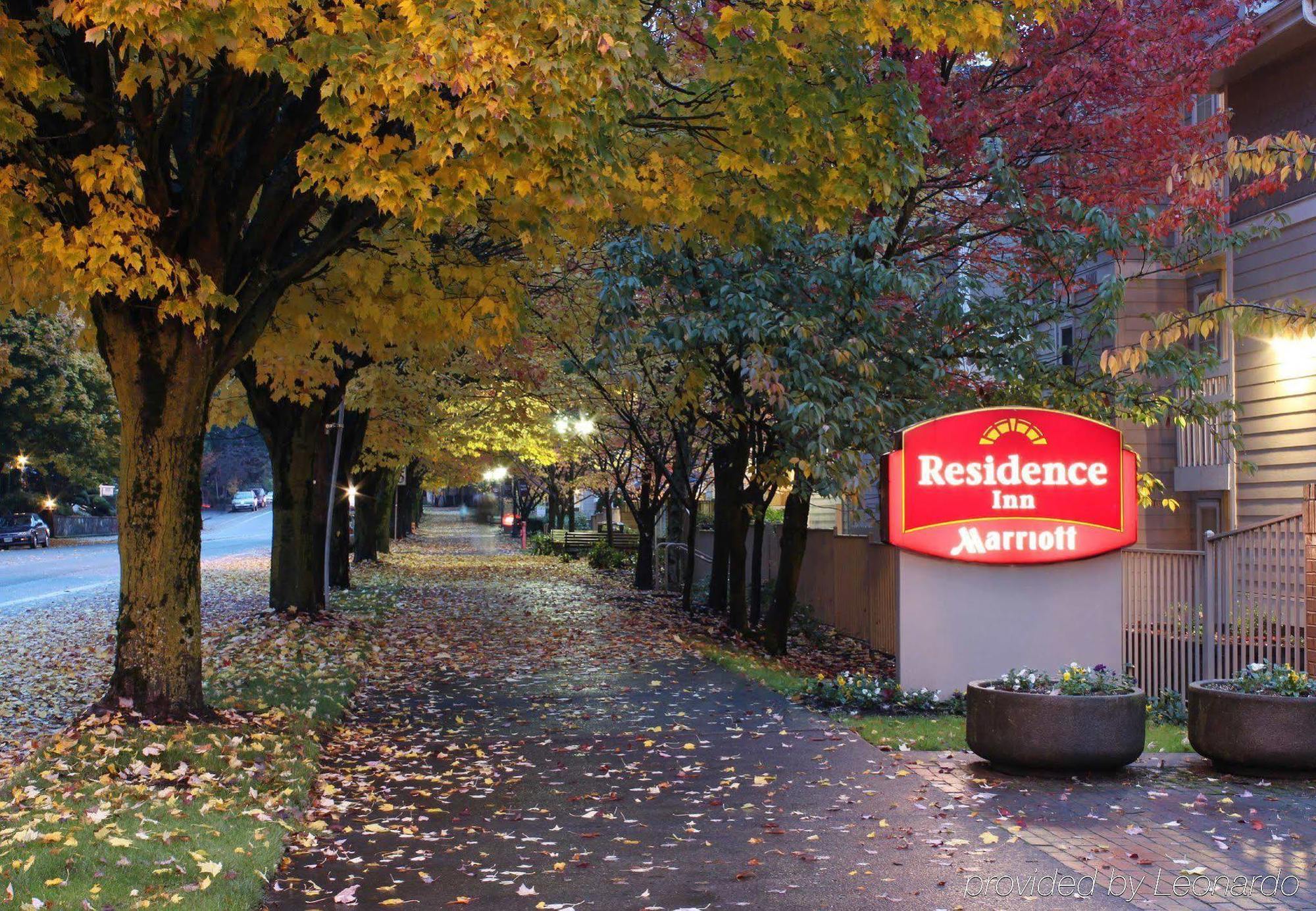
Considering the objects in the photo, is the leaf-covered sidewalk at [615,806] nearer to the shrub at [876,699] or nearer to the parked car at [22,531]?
the shrub at [876,699]

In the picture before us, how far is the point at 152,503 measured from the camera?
9.85 meters

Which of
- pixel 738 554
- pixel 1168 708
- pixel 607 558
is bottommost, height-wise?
pixel 1168 708

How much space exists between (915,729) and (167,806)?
607 centimetres

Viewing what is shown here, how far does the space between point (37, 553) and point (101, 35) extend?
4380cm

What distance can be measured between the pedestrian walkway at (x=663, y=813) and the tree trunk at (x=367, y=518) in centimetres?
2405

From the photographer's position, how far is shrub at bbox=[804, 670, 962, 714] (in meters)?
12.1

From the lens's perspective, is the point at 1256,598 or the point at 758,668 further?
the point at 758,668

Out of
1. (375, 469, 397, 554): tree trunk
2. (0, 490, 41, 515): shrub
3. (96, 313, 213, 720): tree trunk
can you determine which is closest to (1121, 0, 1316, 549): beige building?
(96, 313, 213, 720): tree trunk

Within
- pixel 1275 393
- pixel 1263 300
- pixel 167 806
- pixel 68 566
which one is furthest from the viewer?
pixel 68 566

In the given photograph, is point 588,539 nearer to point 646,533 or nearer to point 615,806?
point 646,533

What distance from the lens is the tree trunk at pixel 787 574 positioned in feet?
56.0

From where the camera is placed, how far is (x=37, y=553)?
151ft

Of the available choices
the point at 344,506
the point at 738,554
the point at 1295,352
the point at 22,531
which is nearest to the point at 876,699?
the point at 738,554

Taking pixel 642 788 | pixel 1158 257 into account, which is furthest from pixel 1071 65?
pixel 642 788
